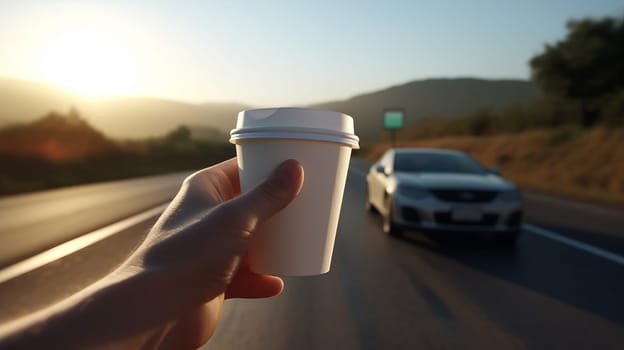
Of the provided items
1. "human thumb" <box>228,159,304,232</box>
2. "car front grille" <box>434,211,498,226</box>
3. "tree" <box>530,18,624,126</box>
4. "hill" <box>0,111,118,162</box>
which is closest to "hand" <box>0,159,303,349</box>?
"human thumb" <box>228,159,304,232</box>

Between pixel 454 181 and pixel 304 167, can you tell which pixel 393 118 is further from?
pixel 304 167

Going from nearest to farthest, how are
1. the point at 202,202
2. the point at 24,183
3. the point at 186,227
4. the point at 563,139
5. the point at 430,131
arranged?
the point at 186,227, the point at 202,202, the point at 24,183, the point at 563,139, the point at 430,131

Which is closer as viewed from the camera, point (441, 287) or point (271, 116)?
point (271, 116)

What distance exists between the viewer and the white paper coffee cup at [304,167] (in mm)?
1671

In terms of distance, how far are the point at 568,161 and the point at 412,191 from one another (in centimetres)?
2077

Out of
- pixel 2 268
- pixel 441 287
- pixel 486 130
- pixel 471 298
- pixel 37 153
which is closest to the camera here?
pixel 471 298

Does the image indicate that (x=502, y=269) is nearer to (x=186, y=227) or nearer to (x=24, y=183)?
(x=186, y=227)

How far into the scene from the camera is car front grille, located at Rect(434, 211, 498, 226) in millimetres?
7750

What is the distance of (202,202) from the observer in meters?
1.78

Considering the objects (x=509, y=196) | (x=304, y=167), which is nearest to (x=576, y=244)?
(x=509, y=196)

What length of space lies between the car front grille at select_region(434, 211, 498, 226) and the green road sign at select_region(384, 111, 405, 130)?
64.2 metres

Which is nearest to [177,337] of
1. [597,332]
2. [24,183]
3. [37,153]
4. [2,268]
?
[597,332]

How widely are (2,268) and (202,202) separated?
5.42m

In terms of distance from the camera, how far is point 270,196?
1.66 m
